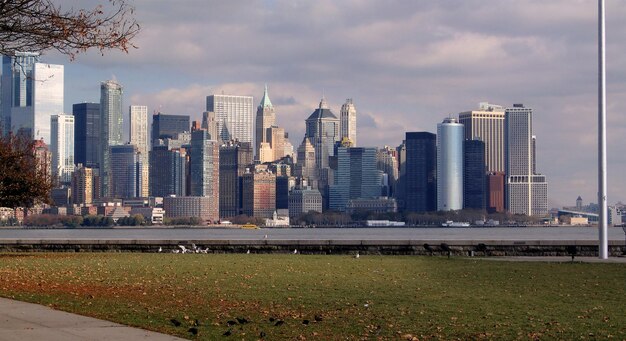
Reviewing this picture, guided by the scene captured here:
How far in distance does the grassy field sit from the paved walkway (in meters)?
0.48

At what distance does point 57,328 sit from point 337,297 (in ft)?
23.2

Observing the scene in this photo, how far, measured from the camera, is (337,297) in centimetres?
2114

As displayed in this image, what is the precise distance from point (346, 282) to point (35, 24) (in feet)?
31.1

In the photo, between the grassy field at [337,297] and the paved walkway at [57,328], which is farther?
the grassy field at [337,297]

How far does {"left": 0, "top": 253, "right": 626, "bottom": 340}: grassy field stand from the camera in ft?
53.8

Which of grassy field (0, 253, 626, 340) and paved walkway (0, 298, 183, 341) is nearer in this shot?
paved walkway (0, 298, 183, 341)

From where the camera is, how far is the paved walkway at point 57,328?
14.7 metres

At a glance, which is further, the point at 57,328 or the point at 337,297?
the point at 337,297

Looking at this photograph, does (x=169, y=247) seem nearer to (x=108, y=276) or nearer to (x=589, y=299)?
(x=108, y=276)

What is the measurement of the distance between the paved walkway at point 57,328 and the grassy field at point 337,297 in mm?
480

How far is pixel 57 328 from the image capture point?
15.5 metres

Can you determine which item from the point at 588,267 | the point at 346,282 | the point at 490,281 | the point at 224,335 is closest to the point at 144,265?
the point at 346,282

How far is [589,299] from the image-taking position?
849 inches

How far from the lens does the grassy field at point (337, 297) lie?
16.4m
